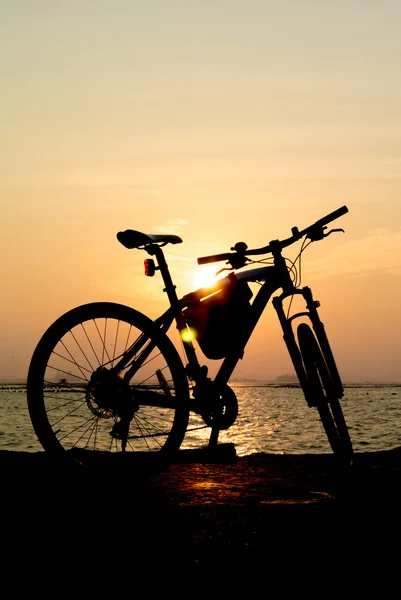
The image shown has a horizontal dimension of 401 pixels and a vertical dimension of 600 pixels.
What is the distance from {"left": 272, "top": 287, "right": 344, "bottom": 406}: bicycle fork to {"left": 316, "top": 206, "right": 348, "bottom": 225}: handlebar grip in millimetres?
562

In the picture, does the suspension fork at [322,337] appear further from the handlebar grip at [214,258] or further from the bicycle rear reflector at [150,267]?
the bicycle rear reflector at [150,267]

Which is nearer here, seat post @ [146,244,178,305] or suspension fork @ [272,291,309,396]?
seat post @ [146,244,178,305]

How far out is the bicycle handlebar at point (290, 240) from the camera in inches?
211

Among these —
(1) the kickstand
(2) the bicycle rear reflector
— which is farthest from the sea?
(2) the bicycle rear reflector

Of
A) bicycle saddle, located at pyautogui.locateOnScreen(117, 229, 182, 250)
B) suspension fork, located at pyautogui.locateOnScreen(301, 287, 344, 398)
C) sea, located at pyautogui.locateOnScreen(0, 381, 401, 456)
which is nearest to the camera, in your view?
bicycle saddle, located at pyautogui.locateOnScreen(117, 229, 182, 250)

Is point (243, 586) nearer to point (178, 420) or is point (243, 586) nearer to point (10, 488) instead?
point (178, 420)

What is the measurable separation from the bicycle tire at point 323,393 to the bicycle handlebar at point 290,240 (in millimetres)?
673

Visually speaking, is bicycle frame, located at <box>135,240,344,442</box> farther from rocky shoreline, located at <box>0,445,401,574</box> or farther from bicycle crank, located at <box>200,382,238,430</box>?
rocky shoreline, located at <box>0,445,401,574</box>

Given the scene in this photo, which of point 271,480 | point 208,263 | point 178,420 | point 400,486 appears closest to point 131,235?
point 208,263

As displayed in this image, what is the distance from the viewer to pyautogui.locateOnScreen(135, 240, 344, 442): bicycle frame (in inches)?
205

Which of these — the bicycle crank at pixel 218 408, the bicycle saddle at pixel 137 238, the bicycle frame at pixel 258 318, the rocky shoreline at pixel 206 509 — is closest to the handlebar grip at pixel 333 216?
the bicycle frame at pixel 258 318

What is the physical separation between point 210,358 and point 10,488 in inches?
70.8

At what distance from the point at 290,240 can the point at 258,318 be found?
710mm

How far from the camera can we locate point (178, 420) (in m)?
5.00
